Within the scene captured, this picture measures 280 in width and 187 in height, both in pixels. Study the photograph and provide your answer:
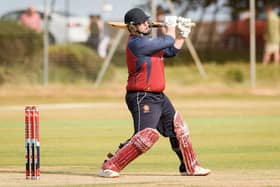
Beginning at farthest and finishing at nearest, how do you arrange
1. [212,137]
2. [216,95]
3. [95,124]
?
[216,95], [95,124], [212,137]

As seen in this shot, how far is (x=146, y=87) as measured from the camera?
1134cm

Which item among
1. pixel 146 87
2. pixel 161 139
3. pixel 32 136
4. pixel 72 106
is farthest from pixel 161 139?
pixel 72 106

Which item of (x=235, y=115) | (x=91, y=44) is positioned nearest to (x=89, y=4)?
(x=91, y=44)

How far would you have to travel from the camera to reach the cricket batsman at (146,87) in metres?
11.2

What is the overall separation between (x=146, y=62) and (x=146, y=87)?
26 centimetres

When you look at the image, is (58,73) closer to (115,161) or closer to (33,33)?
(33,33)

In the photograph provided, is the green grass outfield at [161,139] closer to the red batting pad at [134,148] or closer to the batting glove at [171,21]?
the red batting pad at [134,148]

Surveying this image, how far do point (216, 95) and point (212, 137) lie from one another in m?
10.7

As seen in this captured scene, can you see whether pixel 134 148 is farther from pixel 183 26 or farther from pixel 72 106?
pixel 72 106

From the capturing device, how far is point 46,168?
12.6 m

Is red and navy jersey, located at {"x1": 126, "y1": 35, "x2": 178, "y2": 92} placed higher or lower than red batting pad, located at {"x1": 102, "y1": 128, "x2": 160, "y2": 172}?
higher

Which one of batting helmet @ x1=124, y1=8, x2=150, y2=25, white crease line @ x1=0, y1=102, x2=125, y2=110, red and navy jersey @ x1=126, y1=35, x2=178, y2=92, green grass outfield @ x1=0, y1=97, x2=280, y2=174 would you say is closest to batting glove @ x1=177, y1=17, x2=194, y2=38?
red and navy jersey @ x1=126, y1=35, x2=178, y2=92

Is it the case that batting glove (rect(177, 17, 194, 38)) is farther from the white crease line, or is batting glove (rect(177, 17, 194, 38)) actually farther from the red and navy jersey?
the white crease line

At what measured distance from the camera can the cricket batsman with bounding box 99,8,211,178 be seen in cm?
1124
